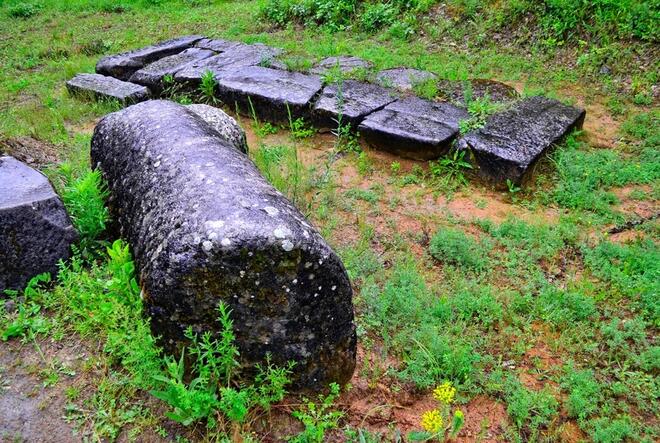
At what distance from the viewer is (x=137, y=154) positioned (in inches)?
113

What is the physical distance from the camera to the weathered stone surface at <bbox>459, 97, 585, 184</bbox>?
4.29 meters

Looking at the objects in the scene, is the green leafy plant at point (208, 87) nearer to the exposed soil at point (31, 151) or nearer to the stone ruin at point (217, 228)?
the exposed soil at point (31, 151)

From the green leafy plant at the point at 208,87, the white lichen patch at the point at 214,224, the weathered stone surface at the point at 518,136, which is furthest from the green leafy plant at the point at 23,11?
the white lichen patch at the point at 214,224

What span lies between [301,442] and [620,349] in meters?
1.91

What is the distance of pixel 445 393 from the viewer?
238 cm

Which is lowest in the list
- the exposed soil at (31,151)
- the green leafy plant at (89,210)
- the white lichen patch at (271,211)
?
the exposed soil at (31,151)

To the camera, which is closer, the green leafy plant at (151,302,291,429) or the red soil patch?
the green leafy plant at (151,302,291,429)

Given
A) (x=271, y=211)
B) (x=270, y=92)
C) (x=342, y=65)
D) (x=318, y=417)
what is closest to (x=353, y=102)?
A: (x=270, y=92)

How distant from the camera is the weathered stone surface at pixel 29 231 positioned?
2.75 meters

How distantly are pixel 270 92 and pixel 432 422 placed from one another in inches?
173

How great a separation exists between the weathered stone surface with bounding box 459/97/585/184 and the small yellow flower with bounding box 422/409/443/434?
2596 millimetres

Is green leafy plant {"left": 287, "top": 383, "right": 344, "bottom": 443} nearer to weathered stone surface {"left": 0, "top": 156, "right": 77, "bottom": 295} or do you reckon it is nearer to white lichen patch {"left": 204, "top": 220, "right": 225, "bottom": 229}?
white lichen patch {"left": 204, "top": 220, "right": 225, "bottom": 229}

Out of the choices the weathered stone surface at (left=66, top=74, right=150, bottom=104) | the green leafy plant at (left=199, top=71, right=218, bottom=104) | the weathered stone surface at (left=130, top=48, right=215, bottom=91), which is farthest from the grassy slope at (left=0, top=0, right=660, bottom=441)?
the weathered stone surface at (left=130, top=48, right=215, bottom=91)

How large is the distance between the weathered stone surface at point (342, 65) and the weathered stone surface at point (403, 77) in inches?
14.2
